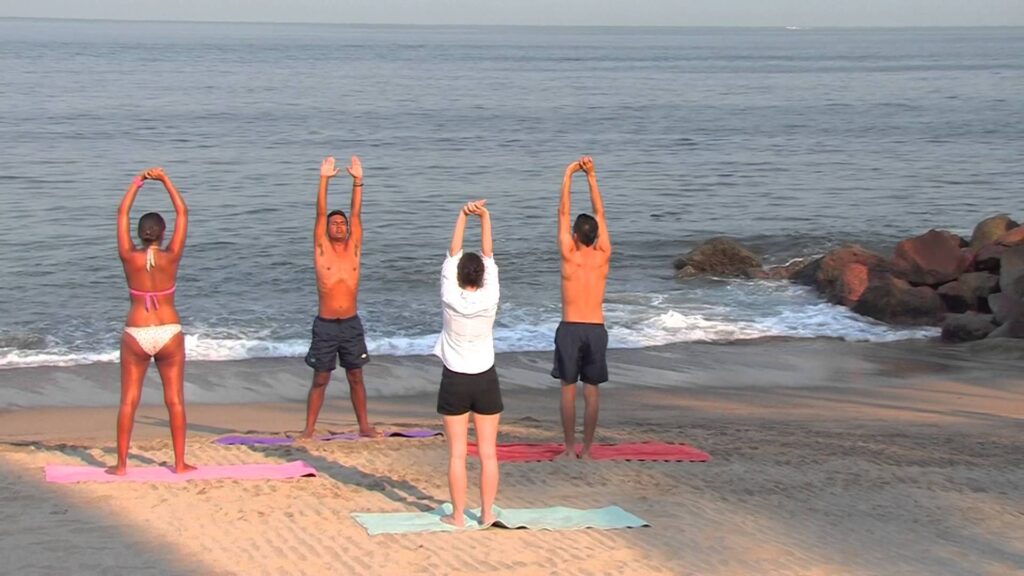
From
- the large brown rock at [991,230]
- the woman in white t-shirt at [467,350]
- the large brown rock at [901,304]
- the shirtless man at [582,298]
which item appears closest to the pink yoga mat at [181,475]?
the woman in white t-shirt at [467,350]

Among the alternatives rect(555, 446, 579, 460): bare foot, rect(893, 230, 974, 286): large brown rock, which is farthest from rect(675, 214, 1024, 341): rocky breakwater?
rect(555, 446, 579, 460): bare foot

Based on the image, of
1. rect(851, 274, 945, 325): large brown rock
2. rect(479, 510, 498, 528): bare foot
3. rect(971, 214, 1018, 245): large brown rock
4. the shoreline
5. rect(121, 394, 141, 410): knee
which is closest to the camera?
rect(479, 510, 498, 528): bare foot

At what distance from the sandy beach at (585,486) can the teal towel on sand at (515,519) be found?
0.34 feet

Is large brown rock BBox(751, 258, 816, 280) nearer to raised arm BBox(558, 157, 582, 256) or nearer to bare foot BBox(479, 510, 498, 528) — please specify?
raised arm BBox(558, 157, 582, 256)

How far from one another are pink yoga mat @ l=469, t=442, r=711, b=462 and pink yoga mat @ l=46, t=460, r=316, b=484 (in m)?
1.42

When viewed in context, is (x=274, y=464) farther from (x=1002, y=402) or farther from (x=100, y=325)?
(x=100, y=325)

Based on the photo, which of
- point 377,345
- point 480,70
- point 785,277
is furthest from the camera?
point 480,70

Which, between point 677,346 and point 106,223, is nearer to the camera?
point 677,346

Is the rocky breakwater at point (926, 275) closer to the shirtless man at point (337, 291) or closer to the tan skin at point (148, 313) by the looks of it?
the shirtless man at point (337, 291)

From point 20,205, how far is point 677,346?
17.9m

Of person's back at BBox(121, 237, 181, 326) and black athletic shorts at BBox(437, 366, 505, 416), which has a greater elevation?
person's back at BBox(121, 237, 181, 326)

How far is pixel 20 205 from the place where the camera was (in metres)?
29.7

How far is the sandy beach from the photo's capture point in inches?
298

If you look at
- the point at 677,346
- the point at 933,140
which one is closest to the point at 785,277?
the point at 677,346
